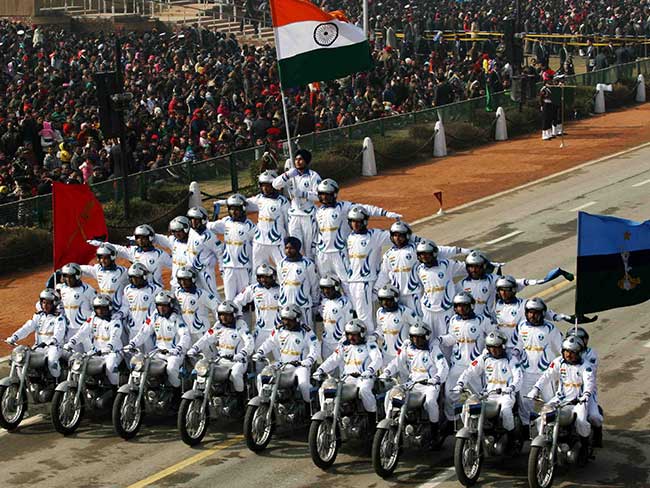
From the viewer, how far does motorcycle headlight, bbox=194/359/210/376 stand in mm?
19391

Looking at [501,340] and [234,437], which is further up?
[501,340]

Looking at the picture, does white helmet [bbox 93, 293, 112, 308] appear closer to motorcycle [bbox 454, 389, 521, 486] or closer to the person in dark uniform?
motorcycle [bbox 454, 389, 521, 486]

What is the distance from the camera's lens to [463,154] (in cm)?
4131

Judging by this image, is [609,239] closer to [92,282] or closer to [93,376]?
[93,376]

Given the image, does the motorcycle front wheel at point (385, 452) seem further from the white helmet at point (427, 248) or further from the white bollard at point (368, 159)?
the white bollard at point (368, 159)

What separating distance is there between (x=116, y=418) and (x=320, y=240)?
4.51 meters

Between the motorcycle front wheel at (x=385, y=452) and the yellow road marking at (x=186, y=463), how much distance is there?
95.2 inches

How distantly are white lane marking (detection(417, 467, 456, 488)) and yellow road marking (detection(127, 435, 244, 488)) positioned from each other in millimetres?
2962

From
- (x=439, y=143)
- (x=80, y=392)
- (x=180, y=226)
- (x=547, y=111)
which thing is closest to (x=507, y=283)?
(x=180, y=226)

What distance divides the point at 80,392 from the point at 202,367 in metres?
1.79

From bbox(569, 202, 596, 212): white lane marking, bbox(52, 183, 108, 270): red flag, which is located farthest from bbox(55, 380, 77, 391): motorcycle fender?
bbox(569, 202, 596, 212): white lane marking

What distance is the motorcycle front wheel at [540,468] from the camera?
16.9 metres

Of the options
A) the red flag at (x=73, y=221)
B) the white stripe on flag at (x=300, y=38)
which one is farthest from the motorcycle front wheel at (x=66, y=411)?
the white stripe on flag at (x=300, y=38)

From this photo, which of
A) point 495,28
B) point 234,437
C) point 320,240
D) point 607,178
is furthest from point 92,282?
point 495,28
